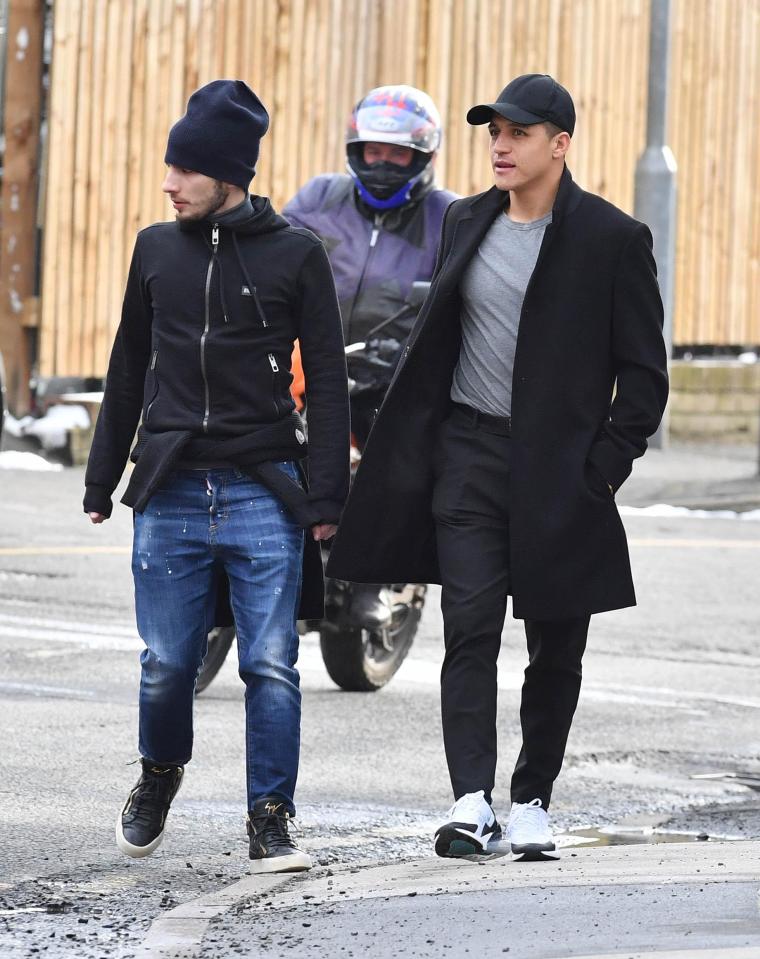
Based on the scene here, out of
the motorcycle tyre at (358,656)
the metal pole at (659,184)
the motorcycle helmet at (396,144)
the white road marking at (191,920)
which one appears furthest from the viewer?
the metal pole at (659,184)

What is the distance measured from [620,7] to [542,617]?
→ 15.2 m

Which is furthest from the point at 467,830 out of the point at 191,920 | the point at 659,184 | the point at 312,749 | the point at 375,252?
the point at 659,184

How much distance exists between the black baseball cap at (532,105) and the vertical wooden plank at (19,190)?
9.87 m

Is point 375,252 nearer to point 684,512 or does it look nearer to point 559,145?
point 559,145

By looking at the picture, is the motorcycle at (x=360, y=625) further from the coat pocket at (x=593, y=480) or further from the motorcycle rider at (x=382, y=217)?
the coat pocket at (x=593, y=480)

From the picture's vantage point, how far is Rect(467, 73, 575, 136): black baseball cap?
5375mm

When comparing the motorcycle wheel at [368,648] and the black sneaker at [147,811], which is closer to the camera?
the black sneaker at [147,811]

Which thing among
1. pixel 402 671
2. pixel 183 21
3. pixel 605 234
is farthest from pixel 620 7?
Answer: pixel 605 234

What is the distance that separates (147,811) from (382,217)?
9.35ft

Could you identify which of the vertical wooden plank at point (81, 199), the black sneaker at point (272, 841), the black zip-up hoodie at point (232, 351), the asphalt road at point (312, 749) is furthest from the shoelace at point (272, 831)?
the vertical wooden plank at point (81, 199)

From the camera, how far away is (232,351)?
521 centimetres

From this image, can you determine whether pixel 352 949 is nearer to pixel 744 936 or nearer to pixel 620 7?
pixel 744 936

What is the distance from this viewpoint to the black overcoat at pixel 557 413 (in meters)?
5.27

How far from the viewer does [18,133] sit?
14.9 meters
